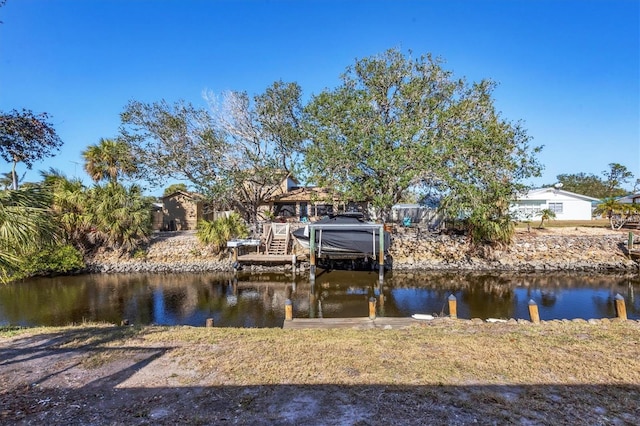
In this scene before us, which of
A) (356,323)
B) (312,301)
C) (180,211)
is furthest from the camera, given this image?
(180,211)

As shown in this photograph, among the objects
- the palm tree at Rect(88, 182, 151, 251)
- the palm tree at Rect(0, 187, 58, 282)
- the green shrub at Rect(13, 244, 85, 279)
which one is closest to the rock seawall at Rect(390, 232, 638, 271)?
the palm tree at Rect(88, 182, 151, 251)

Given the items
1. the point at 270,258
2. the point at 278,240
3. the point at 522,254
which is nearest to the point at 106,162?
the point at 278,240

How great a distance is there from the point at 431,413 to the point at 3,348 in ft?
22.7

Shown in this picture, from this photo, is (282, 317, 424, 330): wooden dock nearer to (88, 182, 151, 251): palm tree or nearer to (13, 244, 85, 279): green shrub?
(88, 182, 151, 251): palm tree

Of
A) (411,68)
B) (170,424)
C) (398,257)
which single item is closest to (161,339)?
(170,424)

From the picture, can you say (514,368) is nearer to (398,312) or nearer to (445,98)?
(398,312)

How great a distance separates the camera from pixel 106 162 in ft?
75.5

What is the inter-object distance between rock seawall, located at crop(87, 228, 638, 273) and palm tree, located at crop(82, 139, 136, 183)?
20.9ft

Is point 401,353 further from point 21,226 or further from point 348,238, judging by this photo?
point 348,238

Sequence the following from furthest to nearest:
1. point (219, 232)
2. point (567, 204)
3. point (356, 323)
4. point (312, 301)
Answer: point (567, 204) → point (219, 232) → point (312, 301) → point (356, 323)

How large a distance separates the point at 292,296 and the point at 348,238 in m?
4.13

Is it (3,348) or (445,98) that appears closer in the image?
(3,348)

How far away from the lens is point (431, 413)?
351 cm

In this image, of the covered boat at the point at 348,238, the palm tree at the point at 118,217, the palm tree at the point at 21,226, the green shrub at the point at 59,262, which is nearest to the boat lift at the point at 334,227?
Result: the covered boat at the point at 348,238
